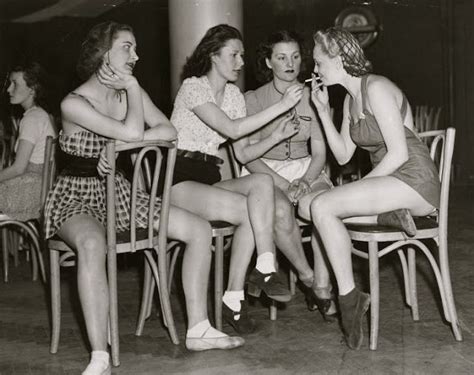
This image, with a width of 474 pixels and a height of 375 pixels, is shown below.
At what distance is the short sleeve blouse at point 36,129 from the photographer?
4477mm

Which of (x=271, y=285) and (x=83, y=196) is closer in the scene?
(x=83, y=196)

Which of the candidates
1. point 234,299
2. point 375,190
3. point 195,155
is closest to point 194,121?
point 195,155

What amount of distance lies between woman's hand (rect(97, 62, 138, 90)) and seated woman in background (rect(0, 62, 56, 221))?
1448mm

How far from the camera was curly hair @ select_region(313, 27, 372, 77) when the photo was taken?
3221 mm

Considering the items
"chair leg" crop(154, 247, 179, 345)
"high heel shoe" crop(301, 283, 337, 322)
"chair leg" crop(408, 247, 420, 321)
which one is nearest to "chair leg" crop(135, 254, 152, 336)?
"chair leg" crop(154, 247, 179, 345)

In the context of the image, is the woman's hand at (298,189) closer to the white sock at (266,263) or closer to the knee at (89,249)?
the white sock at (266,263)

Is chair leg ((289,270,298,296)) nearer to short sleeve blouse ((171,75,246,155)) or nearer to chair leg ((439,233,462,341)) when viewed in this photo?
short sleeve blouse ((171,75,246,155))

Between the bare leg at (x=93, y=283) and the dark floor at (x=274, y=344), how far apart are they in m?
0.20

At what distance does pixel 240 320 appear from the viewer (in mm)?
3369

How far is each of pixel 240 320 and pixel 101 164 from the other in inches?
38.2

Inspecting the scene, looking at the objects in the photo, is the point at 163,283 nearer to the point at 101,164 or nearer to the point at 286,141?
the point at 101,164

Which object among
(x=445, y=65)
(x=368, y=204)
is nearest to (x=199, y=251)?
(x=368, y=204)

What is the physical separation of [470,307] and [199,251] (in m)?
1.42

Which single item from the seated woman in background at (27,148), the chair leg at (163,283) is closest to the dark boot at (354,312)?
the chair leg at (163,283)
